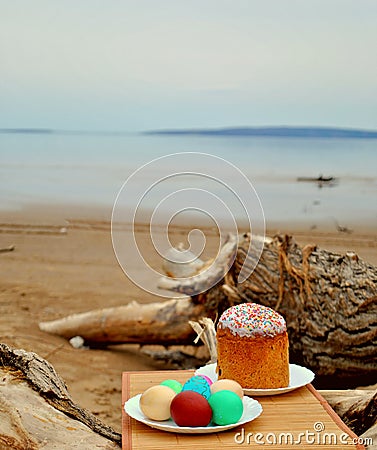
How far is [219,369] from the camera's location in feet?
11.9

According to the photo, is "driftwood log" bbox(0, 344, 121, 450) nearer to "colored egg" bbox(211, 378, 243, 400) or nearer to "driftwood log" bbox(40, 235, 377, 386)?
"colored egg" bbox(211, 378, 243, 400)

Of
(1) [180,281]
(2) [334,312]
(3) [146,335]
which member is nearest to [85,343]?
(3) [146,335]

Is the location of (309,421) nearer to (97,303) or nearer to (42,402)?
(42,402)

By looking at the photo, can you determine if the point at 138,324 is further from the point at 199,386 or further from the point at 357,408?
the point at 199,386

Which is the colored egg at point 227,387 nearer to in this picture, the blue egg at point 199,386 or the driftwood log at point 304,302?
the blue egg at point 199,386

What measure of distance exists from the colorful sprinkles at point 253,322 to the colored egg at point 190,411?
0.75m

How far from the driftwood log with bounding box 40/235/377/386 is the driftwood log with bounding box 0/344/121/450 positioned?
253cm

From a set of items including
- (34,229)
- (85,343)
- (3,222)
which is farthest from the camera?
(3,222)

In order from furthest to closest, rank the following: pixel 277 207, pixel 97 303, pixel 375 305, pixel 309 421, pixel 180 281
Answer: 1. pixel 277 207
2. pixel 97 303
3. pixel 180 281
4. pixel 375 305
5. pixel 309 421

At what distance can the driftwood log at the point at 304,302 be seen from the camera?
5.58 meters

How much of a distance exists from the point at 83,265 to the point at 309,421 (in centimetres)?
784

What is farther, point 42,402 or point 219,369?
point 219,369

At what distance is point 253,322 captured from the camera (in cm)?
359

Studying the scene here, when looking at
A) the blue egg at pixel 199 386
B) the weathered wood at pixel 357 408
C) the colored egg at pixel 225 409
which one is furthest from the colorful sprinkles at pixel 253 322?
the colored egg at pixel 225 409
